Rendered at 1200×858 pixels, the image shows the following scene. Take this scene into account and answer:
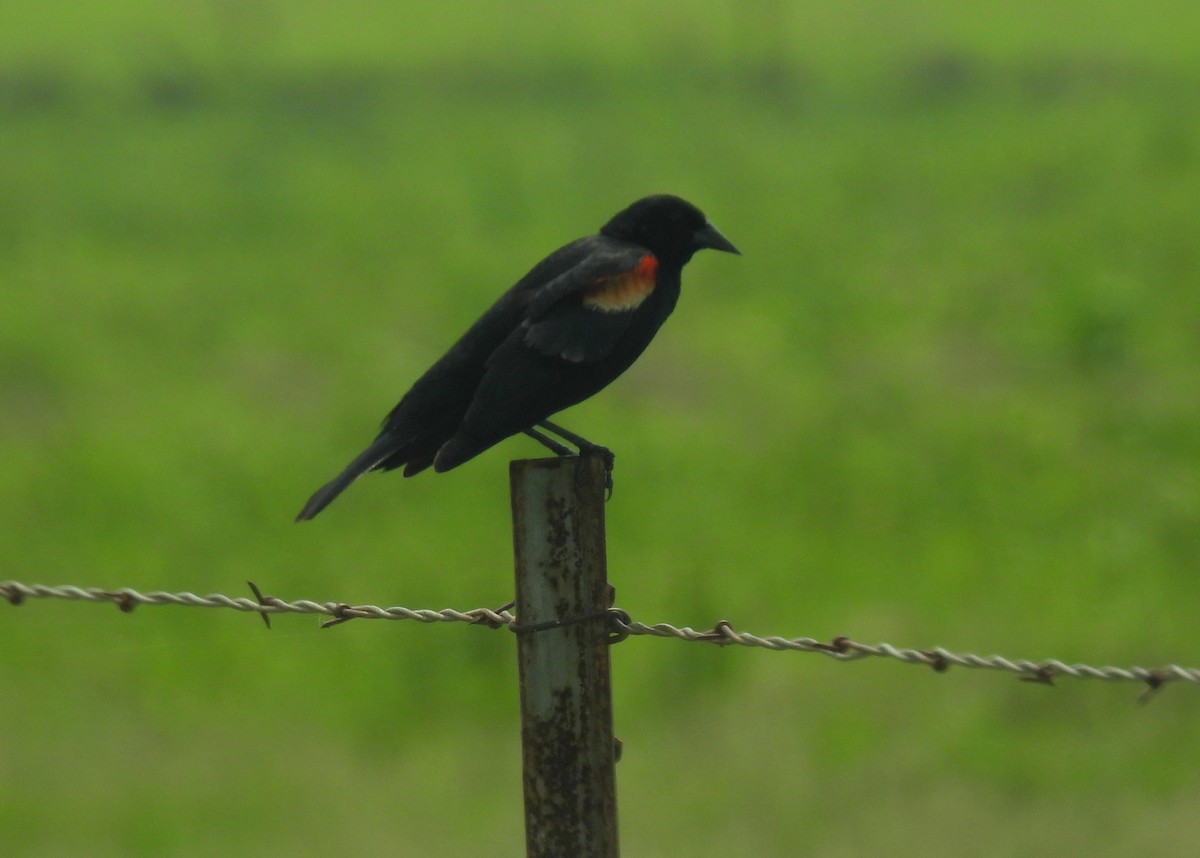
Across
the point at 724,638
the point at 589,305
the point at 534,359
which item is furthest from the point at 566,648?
the point at 589,305

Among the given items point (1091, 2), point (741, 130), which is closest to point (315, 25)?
point (741, 130)

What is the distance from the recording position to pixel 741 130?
79.9 feet

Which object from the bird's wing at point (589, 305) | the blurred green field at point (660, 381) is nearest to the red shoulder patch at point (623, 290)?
the bird's wing at point (589, 305)

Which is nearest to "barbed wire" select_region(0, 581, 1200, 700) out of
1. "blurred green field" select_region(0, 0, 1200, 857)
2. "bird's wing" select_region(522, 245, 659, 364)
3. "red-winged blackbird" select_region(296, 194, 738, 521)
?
"red-winged blackbird" select_region(296, 194, 738, 521)

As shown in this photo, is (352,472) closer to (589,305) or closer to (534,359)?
(534,359)

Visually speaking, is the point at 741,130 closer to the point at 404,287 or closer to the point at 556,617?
the point at 404,287

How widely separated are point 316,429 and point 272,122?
10.0 meters

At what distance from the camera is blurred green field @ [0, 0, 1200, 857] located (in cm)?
968

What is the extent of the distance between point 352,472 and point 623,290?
2.72ft

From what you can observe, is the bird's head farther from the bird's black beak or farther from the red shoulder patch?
the red shoulder patch

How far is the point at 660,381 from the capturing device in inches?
671

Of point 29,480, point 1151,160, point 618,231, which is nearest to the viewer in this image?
point 618,231

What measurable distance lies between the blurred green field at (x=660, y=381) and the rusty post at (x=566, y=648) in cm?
517

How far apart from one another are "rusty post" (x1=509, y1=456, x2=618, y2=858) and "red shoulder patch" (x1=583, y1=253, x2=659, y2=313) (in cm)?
115
